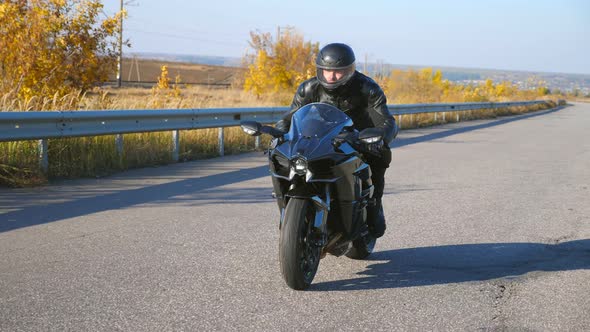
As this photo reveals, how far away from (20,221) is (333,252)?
10.7 ft

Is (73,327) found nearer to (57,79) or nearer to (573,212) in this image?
(573,212)

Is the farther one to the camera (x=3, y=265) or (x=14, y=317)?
(x=3, y=265)

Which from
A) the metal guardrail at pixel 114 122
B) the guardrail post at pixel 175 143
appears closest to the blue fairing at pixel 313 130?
the metal guardrail at pixel 114 122

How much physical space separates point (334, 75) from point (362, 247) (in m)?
1.36

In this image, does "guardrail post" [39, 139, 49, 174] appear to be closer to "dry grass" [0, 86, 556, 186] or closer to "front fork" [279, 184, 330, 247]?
"dry grass" [0, 86, 556, 186]

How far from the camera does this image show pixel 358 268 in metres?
5.59

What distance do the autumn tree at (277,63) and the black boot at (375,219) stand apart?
26800 mm

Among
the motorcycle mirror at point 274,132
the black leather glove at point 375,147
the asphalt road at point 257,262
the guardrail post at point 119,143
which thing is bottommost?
the asphalt road at point 257,262

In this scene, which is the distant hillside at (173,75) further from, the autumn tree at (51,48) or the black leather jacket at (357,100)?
the black leather jacket at (357,100)

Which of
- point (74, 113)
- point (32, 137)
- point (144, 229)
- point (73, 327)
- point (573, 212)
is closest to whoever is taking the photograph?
point (73, 327)

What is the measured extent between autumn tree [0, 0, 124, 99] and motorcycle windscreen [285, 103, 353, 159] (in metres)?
8.66

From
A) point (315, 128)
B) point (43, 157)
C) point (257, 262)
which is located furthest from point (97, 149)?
point (315, 128)

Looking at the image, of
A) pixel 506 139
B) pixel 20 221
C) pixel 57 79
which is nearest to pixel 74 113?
pixel 20 221

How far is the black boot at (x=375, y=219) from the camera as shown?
5516mm
